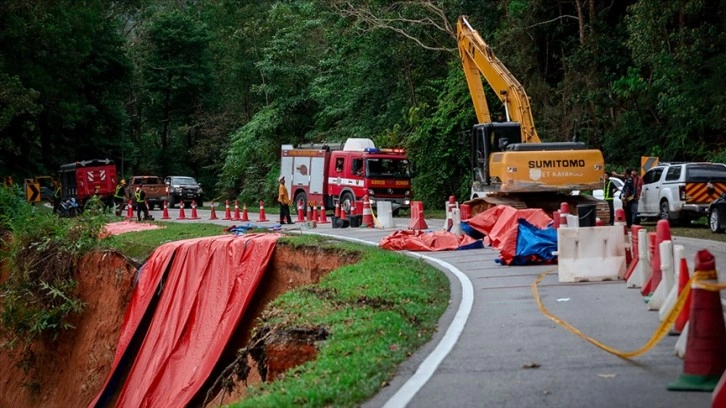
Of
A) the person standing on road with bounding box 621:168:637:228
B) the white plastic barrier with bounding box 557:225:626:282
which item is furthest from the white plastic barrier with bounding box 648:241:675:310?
the person standing on road with bounding box 621:168:637:228

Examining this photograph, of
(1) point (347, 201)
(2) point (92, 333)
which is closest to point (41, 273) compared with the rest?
(2) point (92, 333)

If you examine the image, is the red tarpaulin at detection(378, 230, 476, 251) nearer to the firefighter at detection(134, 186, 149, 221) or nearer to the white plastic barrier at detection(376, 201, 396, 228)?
the white plastic barrier at detection(376, 201, 396, 228)

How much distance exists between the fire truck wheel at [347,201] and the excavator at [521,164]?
1013 centimetres

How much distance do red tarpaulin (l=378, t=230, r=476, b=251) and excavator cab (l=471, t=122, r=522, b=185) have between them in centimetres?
487

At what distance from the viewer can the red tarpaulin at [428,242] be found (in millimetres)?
21000

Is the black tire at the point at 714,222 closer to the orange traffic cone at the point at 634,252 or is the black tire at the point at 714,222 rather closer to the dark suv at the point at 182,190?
the orange traffic cone at the point at 634,252

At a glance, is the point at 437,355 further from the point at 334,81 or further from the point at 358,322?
the point at 334,81

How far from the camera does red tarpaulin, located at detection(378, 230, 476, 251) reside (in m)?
21.0

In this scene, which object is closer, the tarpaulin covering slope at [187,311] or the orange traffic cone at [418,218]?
the tarpaulin covering slope at [187,311]

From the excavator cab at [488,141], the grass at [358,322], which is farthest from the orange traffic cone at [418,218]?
the grass at [358,322]

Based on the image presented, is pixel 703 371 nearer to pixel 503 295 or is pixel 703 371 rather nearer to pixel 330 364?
pixel 330 364

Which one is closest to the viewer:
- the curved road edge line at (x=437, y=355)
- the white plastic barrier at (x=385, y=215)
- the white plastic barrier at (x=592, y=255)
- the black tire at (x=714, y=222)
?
the curved road edge line at (x=437, y=355)

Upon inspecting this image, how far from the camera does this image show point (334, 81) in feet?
169

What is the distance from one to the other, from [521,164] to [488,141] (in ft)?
8.80
